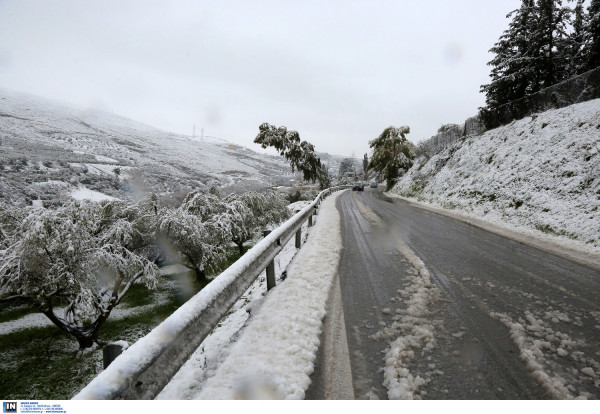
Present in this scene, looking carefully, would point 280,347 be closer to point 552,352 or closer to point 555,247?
point 552,352

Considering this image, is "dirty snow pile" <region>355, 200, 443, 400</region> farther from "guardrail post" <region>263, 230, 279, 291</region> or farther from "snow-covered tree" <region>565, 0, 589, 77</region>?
"snow-covered tree" <region>565, 0, 589, 77</region>

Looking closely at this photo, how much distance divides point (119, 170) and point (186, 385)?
54371 millimetres

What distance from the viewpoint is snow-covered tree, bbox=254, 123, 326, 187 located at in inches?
1271

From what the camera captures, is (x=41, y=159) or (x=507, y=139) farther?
(x=41, y=159)

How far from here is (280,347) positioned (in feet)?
8.90

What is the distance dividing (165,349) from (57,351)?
1349 centimetres

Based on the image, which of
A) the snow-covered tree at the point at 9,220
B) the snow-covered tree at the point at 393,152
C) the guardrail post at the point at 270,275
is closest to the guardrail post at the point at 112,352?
the guardrail post at the point at 270,275

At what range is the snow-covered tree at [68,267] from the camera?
8.76m

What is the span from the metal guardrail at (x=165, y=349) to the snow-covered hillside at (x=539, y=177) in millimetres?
8776
